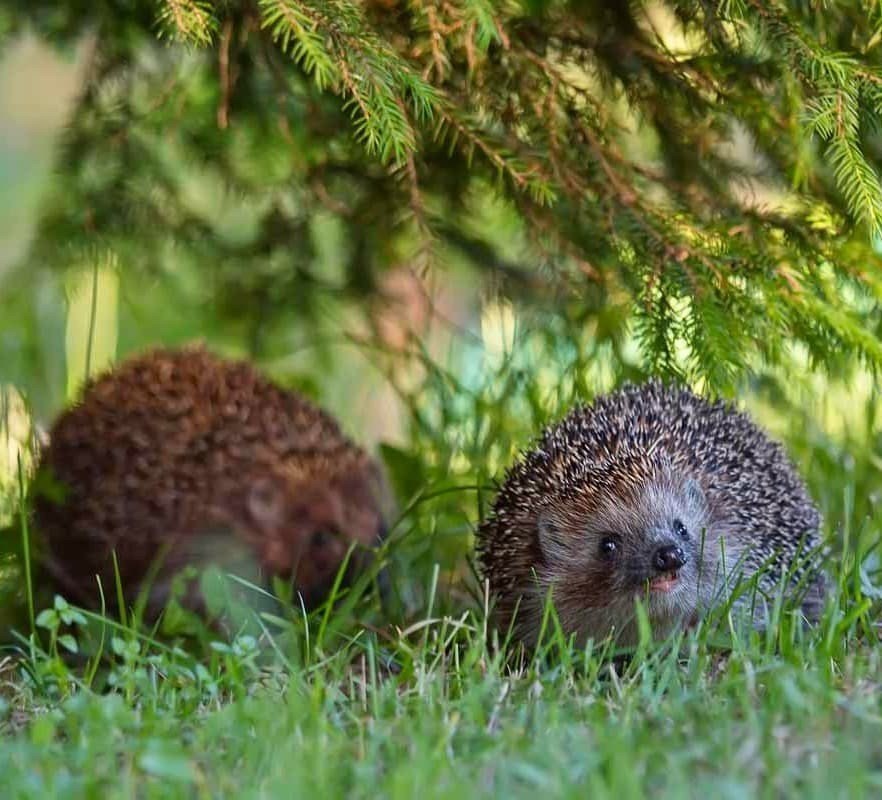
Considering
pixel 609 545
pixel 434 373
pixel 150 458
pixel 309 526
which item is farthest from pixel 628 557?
pixel 150 458

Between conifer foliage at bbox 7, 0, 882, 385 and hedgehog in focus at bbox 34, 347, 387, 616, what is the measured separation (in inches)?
28.1

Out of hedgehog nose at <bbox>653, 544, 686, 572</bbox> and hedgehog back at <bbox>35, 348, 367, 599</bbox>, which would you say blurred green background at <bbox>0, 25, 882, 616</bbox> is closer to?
hedgehog back at <bbox>35, 348, 367, 599</bbox>

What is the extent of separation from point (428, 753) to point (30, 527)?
3.14 m

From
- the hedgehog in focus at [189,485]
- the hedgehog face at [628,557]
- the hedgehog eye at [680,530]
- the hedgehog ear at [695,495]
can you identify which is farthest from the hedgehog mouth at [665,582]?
the hedgehog in focus at [189,485]

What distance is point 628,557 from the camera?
4.79 metres

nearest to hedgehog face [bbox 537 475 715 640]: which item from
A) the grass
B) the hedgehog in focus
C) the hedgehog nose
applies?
the hedgehog nose

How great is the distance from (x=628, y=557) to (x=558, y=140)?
4.65 ft

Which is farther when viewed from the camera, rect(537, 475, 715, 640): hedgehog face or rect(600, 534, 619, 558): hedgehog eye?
rect(600, 534, 619, 558): hedgehog eye

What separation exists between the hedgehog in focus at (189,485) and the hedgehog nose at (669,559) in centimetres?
146

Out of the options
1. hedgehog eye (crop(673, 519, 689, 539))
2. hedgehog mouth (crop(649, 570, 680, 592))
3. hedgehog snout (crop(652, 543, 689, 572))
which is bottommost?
hedgehog mouth (crop(649, 570, 680, 592))

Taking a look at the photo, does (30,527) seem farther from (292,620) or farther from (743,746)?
(743,746)

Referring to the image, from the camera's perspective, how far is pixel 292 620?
4.76 m

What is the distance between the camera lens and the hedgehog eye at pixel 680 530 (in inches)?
188

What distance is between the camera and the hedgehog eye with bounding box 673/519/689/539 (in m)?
4.77
